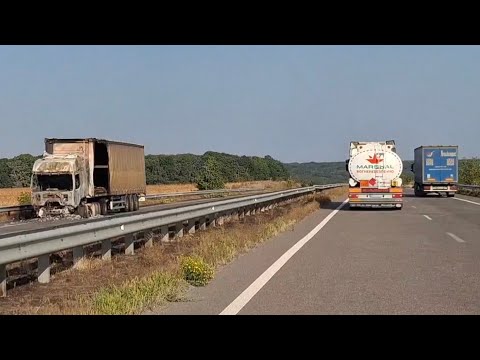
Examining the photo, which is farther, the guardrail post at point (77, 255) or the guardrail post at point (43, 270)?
the guardrail post at point (77, 255)

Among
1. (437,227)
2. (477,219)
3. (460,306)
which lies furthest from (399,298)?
(477,219)

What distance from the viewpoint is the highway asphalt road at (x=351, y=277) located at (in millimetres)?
7926

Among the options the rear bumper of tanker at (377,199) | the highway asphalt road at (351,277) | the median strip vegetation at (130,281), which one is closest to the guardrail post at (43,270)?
the median strip vegetation at (130,281)

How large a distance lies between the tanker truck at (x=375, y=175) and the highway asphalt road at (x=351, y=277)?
35.8 ft

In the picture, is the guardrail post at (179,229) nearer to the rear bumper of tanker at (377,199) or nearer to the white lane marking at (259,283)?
the white lane marking at (259,283)

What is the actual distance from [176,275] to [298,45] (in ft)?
14.7

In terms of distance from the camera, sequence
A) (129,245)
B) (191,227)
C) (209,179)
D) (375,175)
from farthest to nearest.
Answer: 1. (209,179)
2. (375,175)
3. (191,227)
4. (129,245)

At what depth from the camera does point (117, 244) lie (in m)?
15.7

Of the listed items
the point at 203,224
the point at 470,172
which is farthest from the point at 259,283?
the point at 470,172

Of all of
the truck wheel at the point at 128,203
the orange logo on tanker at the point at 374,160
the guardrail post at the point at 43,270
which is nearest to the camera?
the guardrail post at the point at 43,270

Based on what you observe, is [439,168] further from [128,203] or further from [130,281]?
[130,281]

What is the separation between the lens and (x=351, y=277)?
Result: 33.9ft

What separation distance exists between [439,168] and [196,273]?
3967 cm
